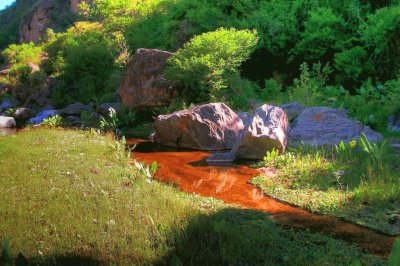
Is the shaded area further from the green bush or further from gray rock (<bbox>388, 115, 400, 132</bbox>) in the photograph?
gray rock (<bbox>388, 115, 400, 132</bbox>)

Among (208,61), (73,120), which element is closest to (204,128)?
(208,61)

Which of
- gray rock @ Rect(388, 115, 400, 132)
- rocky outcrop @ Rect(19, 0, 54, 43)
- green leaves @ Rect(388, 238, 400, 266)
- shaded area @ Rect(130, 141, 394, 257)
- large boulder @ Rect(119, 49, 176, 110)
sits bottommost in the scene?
shaded area @ Rect(130, 141, 394, 257)

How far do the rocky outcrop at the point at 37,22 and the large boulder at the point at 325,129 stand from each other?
2594 inches

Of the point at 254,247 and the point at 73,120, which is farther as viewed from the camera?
the point at 73,120

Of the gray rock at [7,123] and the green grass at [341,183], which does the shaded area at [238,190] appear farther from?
the gray rock at [7,123]

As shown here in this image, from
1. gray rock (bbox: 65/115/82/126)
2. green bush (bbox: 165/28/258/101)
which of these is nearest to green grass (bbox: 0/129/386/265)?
green bush (bbox: 165/28/258/101)

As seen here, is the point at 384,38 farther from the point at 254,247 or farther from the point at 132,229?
the point at 132,229

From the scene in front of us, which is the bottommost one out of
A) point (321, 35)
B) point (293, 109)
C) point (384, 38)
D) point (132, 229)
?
point (132, 229)

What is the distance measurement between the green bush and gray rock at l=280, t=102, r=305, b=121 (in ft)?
12.6

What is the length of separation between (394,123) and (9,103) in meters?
33.0

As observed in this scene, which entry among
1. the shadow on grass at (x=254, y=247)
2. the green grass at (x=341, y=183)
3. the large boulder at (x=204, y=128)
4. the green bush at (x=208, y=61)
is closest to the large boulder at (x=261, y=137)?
the green grass at (x=341, y=183)

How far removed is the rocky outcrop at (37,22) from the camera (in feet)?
230

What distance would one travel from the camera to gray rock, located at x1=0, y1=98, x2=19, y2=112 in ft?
115

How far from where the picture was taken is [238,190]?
326 inches
